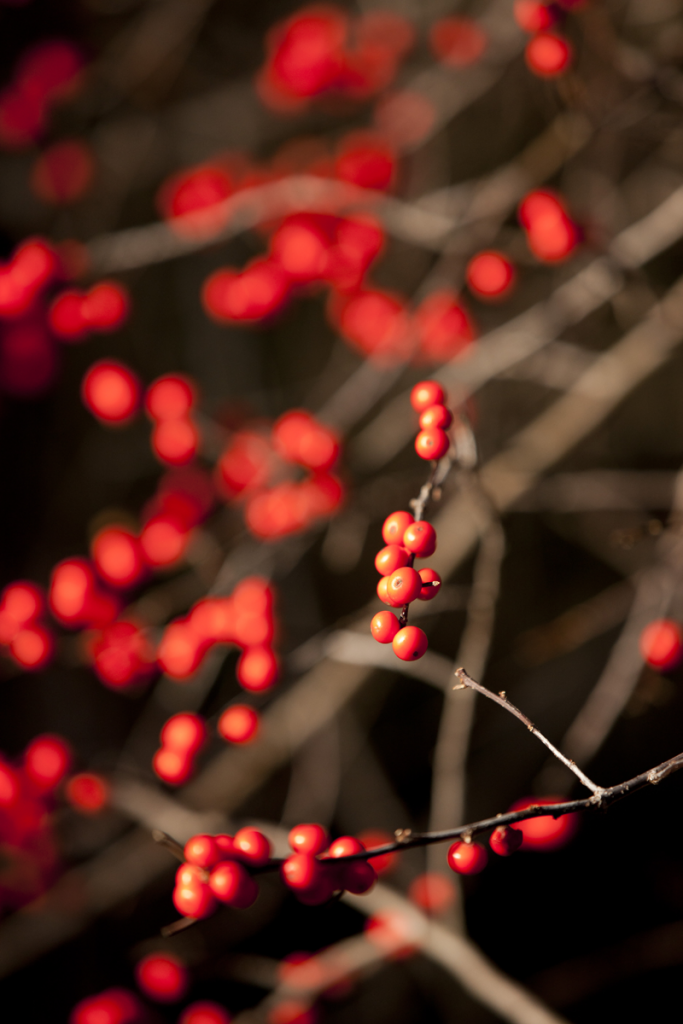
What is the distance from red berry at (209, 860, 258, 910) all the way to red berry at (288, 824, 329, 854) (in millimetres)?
56

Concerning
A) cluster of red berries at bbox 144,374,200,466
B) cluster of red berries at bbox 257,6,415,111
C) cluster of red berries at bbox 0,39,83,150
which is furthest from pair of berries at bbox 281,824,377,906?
cluster of red berries at bbox 0,39,83,150

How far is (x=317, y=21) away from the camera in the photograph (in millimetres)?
1618

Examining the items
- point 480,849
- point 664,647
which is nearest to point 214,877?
point 480,849

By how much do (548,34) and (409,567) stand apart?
773 mm

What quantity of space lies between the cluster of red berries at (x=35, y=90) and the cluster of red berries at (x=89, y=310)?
73 centimetres

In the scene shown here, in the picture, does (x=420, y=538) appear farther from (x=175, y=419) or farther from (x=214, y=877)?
(x=175, y=419)

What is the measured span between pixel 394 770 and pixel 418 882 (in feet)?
1.93

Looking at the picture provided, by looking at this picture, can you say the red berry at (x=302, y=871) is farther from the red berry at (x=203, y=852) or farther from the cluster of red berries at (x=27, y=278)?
the cluster of red berries at (x=27, y=278)

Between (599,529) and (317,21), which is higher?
(317,21)

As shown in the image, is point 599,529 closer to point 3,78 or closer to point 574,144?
point 574,144

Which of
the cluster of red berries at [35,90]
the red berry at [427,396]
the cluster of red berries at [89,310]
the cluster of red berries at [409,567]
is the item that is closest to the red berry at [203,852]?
the cluster of red berries at [409,567]

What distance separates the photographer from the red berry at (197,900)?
1.81 ft

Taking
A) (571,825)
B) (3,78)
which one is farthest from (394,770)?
(3,78)

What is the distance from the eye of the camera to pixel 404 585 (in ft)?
1.67
